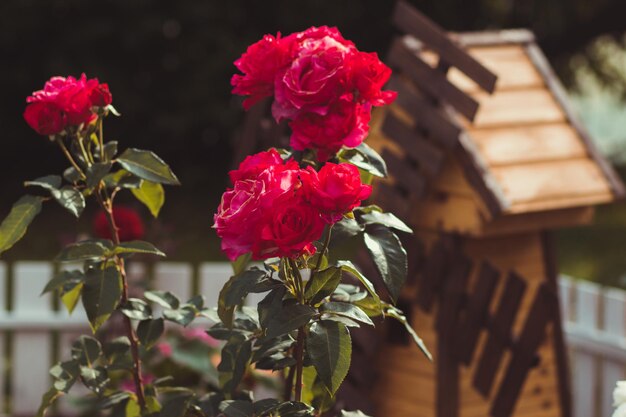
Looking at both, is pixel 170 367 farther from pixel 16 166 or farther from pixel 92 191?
pixel 16 166

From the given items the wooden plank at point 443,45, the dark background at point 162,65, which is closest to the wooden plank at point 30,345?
the wooden plank at point 443,45

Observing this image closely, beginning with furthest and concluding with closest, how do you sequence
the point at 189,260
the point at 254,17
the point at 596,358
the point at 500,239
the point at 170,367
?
the point at 254,17 < the point at 189,260 < the point at 596,358 < the point at 170,367 < the point at 500,239

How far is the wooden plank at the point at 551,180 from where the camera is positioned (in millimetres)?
4078

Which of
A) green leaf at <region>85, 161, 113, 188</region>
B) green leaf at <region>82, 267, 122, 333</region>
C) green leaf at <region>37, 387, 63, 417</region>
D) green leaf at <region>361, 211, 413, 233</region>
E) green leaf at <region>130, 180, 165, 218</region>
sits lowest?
green leaf at <region>37, 387, 63, 417</region>

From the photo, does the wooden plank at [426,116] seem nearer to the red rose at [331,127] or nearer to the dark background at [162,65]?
the red rose at [331,127]

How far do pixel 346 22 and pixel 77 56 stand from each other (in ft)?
9.89

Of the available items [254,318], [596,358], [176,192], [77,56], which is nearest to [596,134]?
[176,192]

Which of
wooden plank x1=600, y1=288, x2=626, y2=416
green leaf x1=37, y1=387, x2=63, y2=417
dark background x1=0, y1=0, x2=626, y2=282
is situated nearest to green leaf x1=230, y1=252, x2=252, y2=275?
green leaf x1=37, y1=387, x2=63, y2=417

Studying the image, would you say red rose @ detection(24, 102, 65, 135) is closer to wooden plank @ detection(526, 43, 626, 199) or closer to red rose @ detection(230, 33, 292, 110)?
red rose @ detection(230, 33, 292, 110)

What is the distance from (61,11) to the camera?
36.6 ft

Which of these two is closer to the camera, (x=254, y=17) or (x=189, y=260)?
(x=189, y=260)

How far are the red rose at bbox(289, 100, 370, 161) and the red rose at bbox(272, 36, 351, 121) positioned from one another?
22 millimetres

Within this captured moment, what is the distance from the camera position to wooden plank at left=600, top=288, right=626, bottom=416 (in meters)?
5.42

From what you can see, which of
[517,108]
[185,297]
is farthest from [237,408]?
[185,297]
